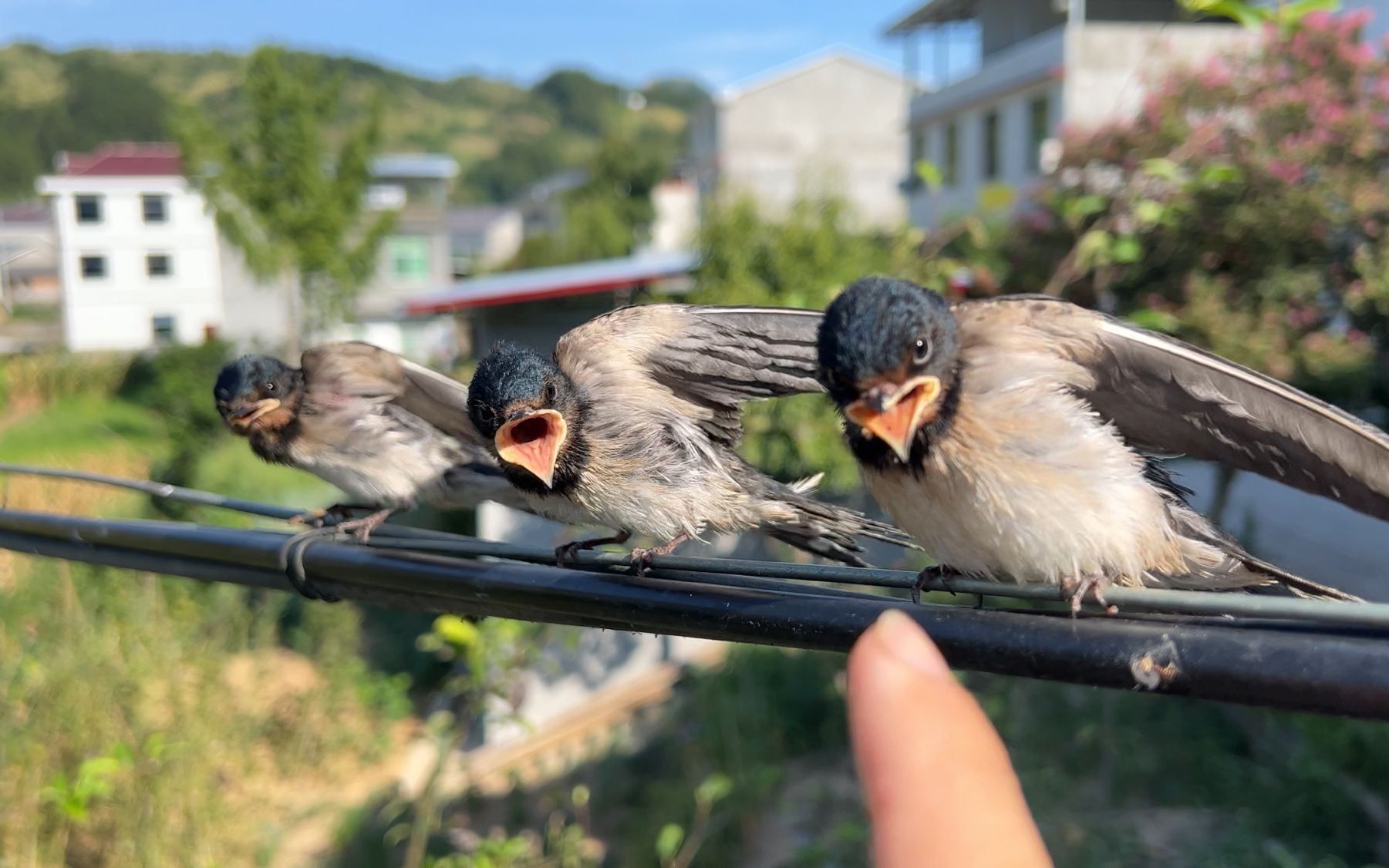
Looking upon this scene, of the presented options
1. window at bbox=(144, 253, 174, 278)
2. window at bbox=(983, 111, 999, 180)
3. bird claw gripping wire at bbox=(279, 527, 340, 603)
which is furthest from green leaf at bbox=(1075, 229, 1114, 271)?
window at bbox=(144, 253, 174, 278)

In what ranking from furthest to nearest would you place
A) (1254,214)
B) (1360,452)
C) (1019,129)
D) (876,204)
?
1. (876,204)
2. (1019,129)
3. (1254,214)
4. (1360,452)

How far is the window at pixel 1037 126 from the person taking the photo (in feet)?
79.2

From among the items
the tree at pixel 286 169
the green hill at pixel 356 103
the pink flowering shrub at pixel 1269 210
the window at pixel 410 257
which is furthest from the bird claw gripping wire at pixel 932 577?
the green hill at pixel 356 103

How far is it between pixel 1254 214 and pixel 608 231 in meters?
44.4

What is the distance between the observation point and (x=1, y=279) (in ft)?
48.6

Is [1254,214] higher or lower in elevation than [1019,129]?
lower

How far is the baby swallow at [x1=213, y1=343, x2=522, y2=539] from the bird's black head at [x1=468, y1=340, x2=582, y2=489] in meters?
1.20

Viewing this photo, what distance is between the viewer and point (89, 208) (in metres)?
43.1

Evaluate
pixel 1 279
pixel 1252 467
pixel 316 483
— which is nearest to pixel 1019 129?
pixel 316 483

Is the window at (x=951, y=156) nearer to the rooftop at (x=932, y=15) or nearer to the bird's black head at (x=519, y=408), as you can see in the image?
the rooftop at (x=932, y=15)

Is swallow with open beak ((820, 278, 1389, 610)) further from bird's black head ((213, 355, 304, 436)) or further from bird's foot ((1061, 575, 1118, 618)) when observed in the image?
bird's black head ((213, 355, 304, 436))

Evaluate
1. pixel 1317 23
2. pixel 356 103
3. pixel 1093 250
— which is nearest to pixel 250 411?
pixel 1093 250

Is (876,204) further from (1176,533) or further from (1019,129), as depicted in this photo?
(1176,533)

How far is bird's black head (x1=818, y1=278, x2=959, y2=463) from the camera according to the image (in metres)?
1.88
